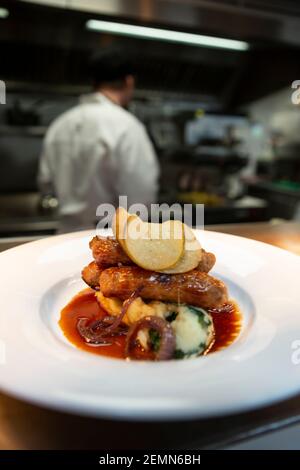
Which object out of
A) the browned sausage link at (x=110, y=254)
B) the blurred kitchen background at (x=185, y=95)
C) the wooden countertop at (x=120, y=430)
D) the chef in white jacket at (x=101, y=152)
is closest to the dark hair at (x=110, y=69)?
the chef in white jacket at (x=101, y=152)

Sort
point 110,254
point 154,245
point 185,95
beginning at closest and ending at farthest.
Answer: point 154,245 → point 110,254 → point 185,95

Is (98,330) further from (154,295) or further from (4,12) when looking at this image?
(4,12)

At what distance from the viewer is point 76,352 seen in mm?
709

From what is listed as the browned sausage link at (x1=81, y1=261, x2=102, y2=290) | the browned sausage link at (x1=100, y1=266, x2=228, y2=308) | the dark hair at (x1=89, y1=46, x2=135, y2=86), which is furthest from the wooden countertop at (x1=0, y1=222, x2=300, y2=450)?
the dark hair at (x1=89, y1=46, x2=135, y2=86)

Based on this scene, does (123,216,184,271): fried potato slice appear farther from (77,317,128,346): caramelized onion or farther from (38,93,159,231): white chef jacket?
(38,93,159,231): white chef jacket

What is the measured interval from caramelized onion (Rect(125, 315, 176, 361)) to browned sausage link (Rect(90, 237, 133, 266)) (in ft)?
0.84

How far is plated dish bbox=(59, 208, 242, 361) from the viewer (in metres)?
0.90

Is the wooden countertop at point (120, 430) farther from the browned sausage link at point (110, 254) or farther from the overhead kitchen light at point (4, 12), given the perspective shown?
the overhead kitchen light at point (4, 12)

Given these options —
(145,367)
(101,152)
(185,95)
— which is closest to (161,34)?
(101,152)

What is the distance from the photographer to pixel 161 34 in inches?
129

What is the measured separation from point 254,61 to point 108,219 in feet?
13.3

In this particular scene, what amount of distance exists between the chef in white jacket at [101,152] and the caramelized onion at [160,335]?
2059mm

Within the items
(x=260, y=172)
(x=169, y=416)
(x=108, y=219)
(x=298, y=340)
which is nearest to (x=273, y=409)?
(x=298, y=340)

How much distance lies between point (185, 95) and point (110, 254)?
14.0 feet
